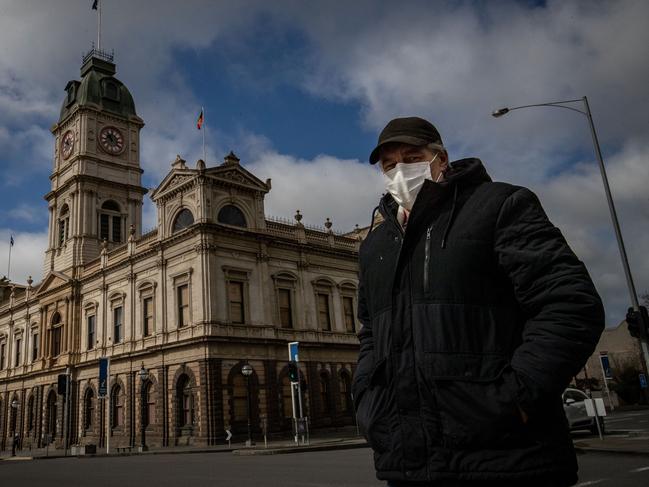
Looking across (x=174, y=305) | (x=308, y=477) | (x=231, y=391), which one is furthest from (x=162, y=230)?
(x=308, y=477)

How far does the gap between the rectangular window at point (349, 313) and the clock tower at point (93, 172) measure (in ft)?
64.0

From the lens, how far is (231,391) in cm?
3200

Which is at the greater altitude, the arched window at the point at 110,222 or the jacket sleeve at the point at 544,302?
the arched window at the point at 110,222

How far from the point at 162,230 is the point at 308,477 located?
84.5 ft

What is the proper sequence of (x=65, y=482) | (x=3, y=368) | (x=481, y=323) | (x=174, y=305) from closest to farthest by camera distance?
(x=481, y=323)
(x=65, y=482)
(x=174, y=305)
(x=3, y=368)

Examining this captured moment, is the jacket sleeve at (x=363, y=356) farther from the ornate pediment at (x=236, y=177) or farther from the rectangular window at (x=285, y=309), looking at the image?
the rectangular window at (x=285, y=309)

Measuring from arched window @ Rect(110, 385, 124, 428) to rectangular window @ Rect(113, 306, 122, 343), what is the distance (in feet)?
10.2

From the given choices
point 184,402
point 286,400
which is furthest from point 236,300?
point 286,400

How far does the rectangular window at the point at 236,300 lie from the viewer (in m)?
33.7

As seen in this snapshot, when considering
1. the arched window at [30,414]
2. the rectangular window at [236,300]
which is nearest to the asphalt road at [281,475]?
the rectangular window at [236,300]

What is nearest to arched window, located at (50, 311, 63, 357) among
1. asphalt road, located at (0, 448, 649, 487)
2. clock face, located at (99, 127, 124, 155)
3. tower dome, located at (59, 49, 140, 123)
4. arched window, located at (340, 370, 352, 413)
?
clock face, located at (99, 127, 124, 155)

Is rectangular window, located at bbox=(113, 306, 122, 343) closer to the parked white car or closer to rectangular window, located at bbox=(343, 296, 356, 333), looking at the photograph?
rectangular window, located at bbox=(343, 296, 356, 333)

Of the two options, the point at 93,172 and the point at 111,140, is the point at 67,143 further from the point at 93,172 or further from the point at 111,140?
the point at 93,172

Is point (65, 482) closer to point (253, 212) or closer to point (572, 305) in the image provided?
point (572, 305)
